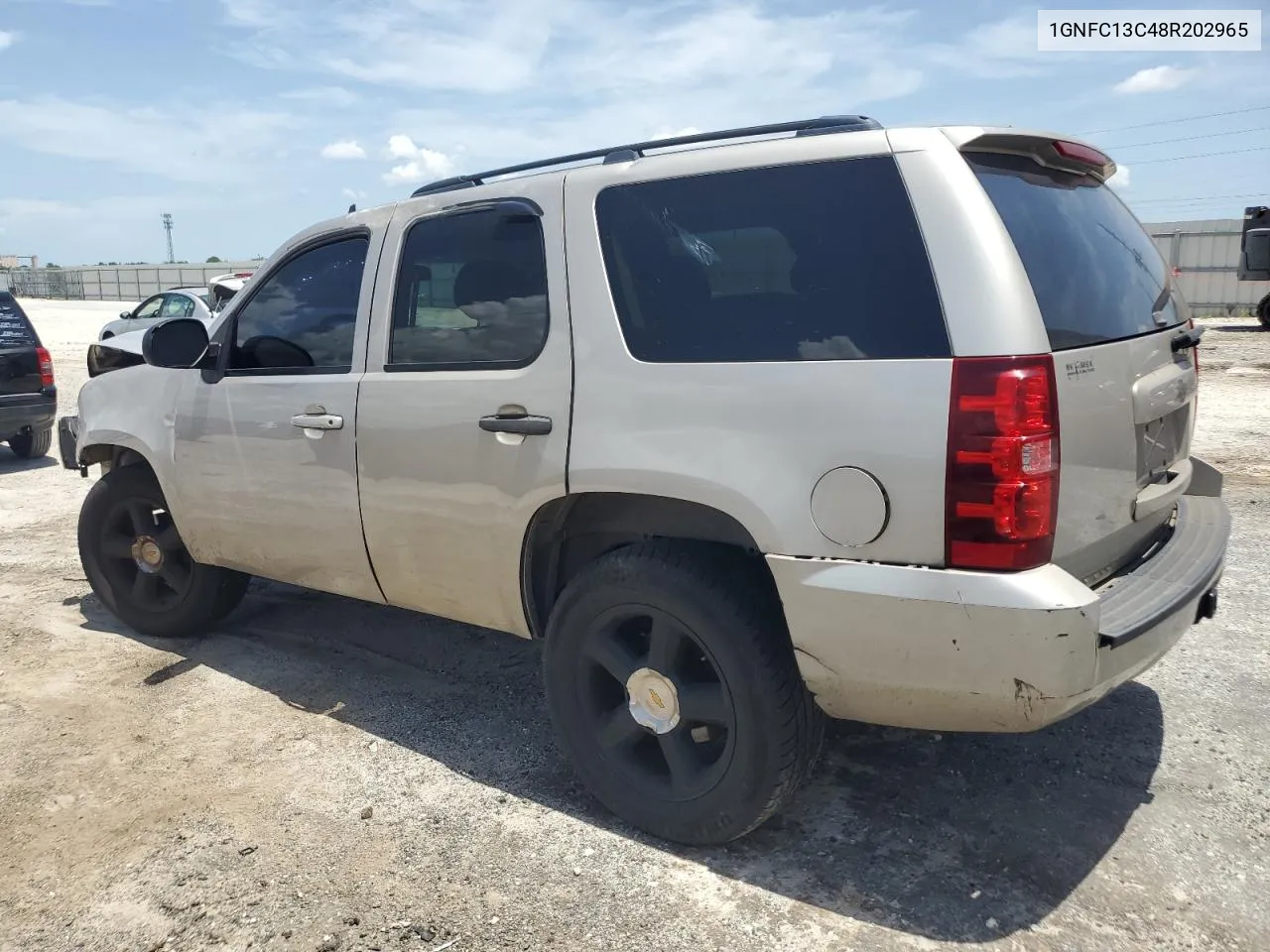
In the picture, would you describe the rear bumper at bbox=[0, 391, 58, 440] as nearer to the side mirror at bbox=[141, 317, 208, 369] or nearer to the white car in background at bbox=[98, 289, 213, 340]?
the side mirror at bbox=[141, 317, 208, 369]

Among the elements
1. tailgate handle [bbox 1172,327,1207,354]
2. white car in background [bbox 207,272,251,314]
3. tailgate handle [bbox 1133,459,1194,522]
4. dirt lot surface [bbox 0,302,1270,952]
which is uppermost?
white car in background [bbox 207,272,251,314]

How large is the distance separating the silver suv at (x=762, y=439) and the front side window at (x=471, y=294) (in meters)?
0.01

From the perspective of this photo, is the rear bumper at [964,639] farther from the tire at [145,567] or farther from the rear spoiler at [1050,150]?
the tire at [145,567]

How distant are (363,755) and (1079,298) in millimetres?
2790

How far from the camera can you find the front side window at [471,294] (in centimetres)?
315

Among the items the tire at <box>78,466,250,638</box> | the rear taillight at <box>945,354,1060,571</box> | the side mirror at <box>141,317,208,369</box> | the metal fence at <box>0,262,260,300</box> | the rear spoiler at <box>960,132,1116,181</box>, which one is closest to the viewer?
the rear taillight at <box>945,354,1060,571</box>

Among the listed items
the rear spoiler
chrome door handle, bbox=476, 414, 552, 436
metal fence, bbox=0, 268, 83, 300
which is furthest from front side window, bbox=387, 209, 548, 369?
metal fence, bbox=0, 268, 83, 300

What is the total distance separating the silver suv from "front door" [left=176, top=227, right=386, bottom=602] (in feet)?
0.08

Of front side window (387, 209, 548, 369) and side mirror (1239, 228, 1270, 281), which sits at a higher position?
side mirror (1239, 228, 1270, 281)

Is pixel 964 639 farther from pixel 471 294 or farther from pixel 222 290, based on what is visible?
pixel 222 290

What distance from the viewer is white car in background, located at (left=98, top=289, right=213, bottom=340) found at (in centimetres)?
1777

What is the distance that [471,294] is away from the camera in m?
3.33

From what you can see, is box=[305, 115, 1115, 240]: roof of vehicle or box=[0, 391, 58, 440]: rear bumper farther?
box=[0, 391, 58, 440]: rear bumper

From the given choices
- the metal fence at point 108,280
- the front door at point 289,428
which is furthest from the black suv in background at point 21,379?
the metal fence at point 108,280
